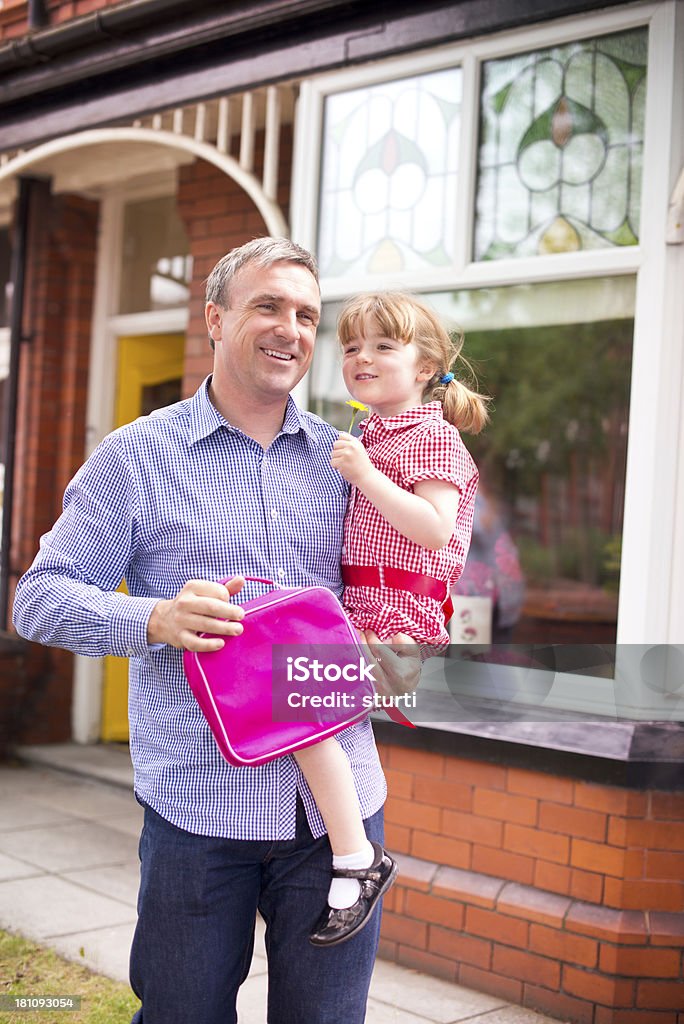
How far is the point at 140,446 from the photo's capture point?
7.52ft

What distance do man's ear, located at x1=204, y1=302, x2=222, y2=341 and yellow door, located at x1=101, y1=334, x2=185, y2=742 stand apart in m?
5.23

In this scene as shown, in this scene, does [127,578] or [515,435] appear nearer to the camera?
[127,578]

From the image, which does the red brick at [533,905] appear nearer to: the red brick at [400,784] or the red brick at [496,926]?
the red brick at [496,926]

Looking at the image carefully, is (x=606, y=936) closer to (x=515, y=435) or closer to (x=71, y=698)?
(x=71, y=698)

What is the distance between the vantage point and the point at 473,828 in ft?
13.7

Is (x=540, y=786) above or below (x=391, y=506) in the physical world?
below

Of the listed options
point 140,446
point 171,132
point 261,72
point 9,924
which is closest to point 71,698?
point 9,924

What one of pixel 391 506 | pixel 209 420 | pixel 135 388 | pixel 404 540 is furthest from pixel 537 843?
pixel 135 388

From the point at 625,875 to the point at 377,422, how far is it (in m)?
2.07

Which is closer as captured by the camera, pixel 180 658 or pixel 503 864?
pixel 180 658

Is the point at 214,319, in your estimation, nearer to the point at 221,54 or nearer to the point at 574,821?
Answer: the point at 574,821

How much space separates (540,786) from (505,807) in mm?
170

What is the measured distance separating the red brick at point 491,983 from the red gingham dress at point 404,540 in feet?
6.95

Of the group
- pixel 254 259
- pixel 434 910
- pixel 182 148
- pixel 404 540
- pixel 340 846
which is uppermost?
pixel 182 148
